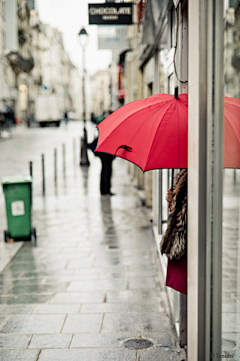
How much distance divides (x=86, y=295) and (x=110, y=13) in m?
6.04

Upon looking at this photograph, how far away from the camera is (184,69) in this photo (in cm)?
413

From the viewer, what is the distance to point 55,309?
525 centimetres

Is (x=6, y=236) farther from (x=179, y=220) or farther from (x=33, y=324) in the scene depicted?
(x=179, y=220)

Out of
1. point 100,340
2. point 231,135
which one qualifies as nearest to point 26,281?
point 100,340

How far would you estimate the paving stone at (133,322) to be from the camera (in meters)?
4.73

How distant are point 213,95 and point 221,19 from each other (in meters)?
0.36

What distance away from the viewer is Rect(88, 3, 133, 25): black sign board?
9.55 meters

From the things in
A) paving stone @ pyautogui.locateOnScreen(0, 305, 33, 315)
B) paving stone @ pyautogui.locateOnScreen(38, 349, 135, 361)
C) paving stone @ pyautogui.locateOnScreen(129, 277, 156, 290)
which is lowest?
paving stone @ pyautogui.locateOnScreen(129, 277, 156, 290)

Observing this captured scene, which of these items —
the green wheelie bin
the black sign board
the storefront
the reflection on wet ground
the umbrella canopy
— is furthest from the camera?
the black sign board

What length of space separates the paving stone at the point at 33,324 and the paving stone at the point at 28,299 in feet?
1.37

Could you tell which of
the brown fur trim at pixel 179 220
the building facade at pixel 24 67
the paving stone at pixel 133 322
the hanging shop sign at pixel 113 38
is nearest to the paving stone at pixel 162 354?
the paving stone at pixel 133 322

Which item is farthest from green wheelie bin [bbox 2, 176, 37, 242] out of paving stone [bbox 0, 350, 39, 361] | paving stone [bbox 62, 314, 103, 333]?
paving stone [bbox 0, 350, 39, 361]

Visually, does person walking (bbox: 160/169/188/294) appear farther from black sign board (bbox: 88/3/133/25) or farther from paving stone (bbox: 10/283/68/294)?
black sign board (bbox: 88/3/133/25)

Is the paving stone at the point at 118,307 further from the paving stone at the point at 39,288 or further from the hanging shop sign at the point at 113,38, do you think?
the hanging shop sign at the point at 113,38
